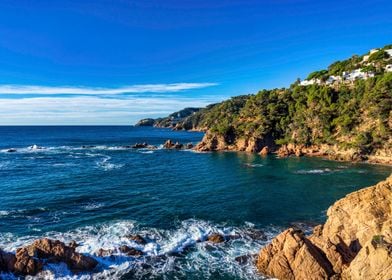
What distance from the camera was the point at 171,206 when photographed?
4194 centimetres

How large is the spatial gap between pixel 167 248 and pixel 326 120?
71408 mm

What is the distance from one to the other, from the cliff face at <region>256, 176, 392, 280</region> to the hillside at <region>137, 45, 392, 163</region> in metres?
52.9

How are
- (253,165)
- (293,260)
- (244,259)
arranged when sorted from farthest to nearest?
(253,165), (244,259), (293,260)

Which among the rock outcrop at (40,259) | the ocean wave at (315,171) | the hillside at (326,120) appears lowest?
the rock outcrop at (40,259)

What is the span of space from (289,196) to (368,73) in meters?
74.6

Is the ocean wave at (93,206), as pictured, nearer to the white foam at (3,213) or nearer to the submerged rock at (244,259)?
the white foam at (3,213)

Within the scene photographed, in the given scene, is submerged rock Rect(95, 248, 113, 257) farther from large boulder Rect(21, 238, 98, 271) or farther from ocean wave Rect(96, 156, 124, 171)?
ocean wave Rect(96, 156, 124, 171)

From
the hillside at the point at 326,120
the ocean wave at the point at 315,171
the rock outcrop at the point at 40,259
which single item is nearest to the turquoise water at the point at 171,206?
the ocean wave at the point at 315,171

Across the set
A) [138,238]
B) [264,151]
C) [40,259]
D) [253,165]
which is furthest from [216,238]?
[264,151]

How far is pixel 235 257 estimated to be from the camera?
2748cm

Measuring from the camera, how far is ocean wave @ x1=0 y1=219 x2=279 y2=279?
82.4 feet

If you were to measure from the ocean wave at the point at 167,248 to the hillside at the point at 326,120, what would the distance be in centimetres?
5346

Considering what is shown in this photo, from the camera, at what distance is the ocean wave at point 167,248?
25109 mm

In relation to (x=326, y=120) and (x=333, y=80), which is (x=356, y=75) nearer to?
(x=333, y=80)
